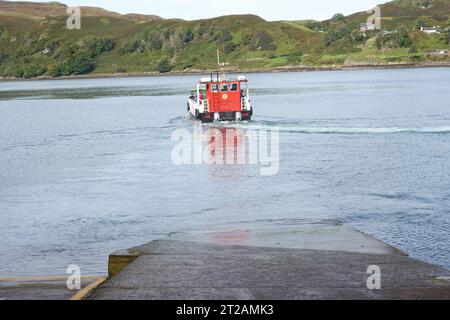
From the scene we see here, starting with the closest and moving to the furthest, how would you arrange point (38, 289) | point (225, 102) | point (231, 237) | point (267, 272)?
point (38, 289), point (267, 272), point (231, 237), point (225, 102)

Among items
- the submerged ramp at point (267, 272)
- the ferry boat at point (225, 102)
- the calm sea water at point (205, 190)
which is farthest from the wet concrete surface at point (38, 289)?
the ferry boat at point (225, 102)

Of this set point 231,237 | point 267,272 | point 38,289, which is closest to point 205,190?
point 231,237

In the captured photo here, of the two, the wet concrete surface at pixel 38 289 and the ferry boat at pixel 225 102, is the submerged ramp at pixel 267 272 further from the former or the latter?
the ferry boat at pixel 225 102

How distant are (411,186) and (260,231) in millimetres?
13084

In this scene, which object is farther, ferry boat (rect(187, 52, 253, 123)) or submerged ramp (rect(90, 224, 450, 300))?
ferry boat (rect(187, 52, 253, 123))

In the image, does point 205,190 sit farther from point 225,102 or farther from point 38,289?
point 225,102

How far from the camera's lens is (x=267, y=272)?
47.9 ft

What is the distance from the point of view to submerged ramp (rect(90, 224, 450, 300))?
12898 millimetres

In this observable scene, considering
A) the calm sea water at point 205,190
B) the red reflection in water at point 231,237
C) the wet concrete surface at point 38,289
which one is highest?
the wet concrete surface at point 38,289

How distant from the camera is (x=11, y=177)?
1615 inches

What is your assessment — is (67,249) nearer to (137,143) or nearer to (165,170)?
(165,170)

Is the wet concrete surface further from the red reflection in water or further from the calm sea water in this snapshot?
the red reflection in water

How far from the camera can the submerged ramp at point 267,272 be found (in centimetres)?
1290

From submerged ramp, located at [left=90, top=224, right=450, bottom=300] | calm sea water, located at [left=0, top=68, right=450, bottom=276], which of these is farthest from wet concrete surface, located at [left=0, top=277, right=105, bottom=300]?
calm sea water, located at [left=0, top=68, right=450, bottom=276]
